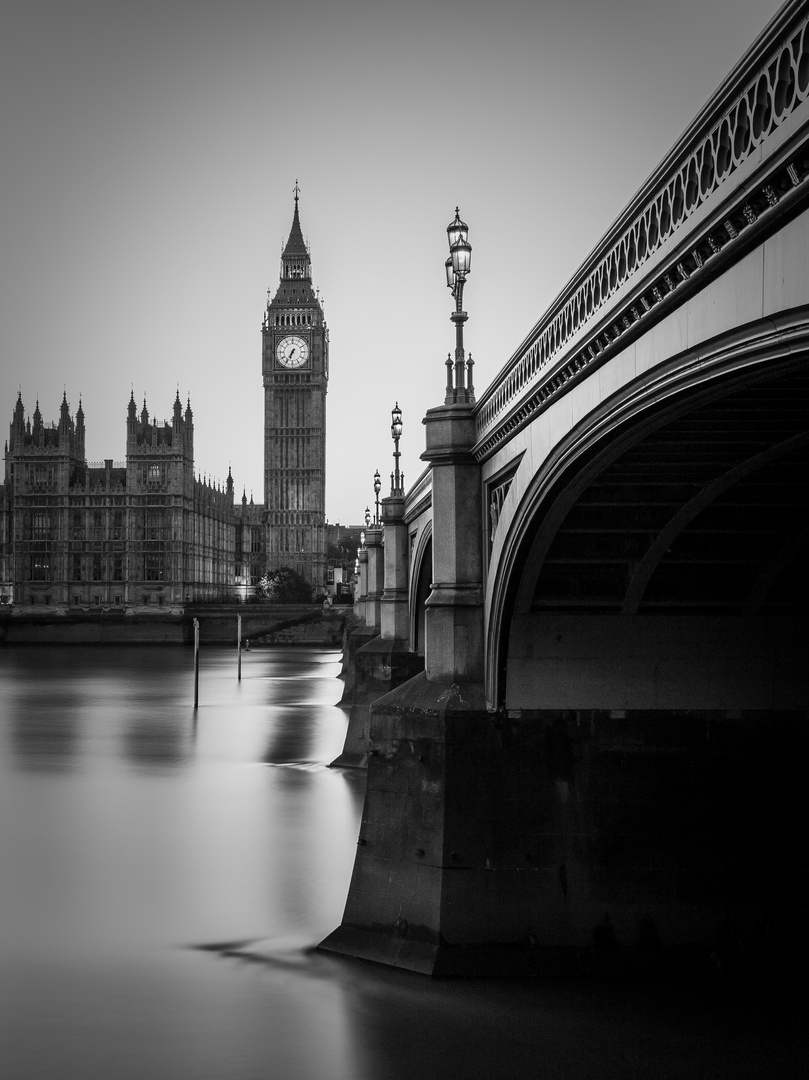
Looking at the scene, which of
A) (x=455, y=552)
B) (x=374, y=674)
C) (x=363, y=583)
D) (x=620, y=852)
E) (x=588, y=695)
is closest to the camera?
(x=620, y=852)

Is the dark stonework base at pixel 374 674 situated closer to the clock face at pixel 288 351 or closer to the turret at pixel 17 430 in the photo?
the turret at pixel 17 430

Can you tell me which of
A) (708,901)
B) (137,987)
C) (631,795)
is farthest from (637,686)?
(137,987)

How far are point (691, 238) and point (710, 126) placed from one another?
0.51 m

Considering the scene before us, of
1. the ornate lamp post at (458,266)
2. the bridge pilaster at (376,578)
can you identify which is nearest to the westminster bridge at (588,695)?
the ornate lamp post at (458,266)

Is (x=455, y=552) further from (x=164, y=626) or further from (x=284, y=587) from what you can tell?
(x=284, y=587)

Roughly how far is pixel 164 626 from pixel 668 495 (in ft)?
288

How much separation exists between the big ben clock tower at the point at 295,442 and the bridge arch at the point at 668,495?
118m

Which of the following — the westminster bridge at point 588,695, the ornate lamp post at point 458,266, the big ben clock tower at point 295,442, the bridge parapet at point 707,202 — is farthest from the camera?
the big ben clock tower at point 295,442

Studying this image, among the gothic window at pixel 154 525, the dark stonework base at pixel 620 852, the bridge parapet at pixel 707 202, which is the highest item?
the gothic window at pixel 154 525

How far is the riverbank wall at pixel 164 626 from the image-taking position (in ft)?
306

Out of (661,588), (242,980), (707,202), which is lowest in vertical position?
(242,980)

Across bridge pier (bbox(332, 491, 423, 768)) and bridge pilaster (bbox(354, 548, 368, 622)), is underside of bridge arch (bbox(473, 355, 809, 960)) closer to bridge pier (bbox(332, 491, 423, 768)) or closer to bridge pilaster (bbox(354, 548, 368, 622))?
bridge pier (bbox(332, 491, 423, 768))

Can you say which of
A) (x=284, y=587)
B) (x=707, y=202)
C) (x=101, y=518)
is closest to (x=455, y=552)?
(x=707, y=202)

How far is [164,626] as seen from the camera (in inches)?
3770
